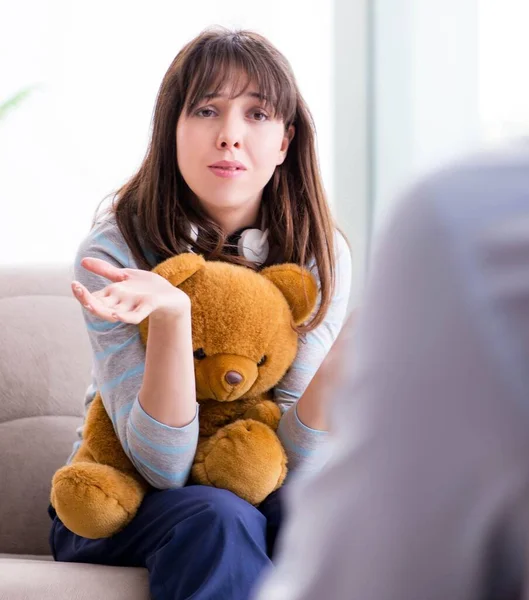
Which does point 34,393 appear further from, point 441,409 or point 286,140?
point 441,409

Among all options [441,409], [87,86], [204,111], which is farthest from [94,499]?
[87,86]

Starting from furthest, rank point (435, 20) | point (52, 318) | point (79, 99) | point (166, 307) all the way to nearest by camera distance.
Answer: point (79, 99)
point (435, 20)
point (52, 318)
point (166, 307)

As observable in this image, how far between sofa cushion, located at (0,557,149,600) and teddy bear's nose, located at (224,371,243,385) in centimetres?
26

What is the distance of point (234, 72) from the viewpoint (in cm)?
138

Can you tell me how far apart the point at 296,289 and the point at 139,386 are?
0.26 m

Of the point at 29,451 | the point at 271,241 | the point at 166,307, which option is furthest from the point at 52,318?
the point at 166,307

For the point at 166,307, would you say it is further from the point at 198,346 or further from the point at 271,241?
the point at 271,241

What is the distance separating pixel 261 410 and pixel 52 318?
0.55 metres

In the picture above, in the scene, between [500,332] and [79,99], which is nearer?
[500,332]

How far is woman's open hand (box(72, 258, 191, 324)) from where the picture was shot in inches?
37.6

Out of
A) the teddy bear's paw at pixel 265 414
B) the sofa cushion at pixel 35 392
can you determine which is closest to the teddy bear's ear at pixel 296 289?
the teddy bear's paw at pixel 265 414

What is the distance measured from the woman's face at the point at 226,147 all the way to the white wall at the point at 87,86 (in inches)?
53.6

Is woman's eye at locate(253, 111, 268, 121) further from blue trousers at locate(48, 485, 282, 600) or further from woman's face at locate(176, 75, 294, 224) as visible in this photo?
blue trousers at locate(48, 485, 282, 600)

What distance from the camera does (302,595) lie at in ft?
0.84
